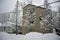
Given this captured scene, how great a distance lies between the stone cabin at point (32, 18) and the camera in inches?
127

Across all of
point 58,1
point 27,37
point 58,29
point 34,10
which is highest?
point 58,1

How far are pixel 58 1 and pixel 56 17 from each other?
0.39 meters

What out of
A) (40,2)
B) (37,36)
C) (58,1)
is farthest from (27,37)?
(58,1)

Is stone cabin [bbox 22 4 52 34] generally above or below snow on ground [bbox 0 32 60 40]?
above

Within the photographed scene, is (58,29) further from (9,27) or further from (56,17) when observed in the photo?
(9,27)

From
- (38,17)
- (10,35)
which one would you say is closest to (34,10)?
(38,17)

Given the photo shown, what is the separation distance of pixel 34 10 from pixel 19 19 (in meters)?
0.42

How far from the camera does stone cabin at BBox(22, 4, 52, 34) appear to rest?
3.22 metres

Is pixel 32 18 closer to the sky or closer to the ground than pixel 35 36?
closer to the sky

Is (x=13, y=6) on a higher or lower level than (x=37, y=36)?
higher

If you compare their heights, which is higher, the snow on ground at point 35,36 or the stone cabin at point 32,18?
the stone cabin at point 32,18

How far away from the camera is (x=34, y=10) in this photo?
10.7 feet

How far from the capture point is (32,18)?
10.6 feet

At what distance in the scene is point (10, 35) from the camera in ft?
10.6
